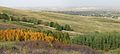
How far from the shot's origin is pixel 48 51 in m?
16.5

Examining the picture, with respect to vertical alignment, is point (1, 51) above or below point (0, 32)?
above

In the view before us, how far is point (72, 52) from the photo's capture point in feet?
57.1

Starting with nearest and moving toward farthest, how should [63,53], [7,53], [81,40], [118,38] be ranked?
[7,53] → [63,53] → [81,40] → [118,38]

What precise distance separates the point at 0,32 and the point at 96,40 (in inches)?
1130

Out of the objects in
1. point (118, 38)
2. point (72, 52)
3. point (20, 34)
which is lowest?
point (118, 38)

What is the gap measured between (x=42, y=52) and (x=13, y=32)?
19.4 m

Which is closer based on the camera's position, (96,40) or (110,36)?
(96,40)

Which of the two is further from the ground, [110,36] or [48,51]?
[48,51]

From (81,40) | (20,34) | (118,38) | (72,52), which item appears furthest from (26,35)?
(118,38)

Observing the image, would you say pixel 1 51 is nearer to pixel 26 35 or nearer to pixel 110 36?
pixel 26 35

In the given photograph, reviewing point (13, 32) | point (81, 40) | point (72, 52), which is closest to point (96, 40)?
point (81, 40)

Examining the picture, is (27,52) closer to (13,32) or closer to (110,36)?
(13,32)

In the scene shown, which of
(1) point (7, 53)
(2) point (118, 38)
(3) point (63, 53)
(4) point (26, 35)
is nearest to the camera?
(1) point (7, 53)

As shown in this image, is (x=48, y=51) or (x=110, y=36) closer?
(x=48, y=51)
